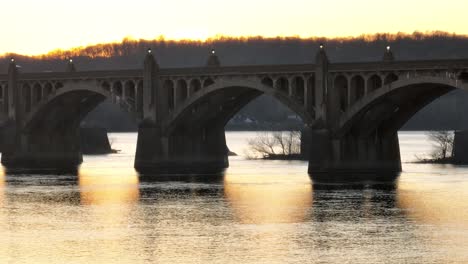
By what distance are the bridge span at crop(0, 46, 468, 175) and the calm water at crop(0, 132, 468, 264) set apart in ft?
21.2

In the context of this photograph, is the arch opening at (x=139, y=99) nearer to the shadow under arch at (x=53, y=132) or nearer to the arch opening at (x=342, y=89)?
the shadow under arch at (x=53, y=132)

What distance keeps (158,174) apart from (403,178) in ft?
72.5

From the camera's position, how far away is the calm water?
48.4 meters

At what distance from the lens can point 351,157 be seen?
102m

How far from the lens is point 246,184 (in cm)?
9138

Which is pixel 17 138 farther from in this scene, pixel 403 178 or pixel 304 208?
pixel 304 208

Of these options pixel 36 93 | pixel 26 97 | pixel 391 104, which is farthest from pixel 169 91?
pixel 391 104

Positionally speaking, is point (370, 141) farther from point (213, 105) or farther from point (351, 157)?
point (213, 105)

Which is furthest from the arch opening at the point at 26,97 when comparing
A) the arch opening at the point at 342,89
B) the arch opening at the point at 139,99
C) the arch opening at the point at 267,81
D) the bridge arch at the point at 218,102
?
the arch opening at the point at 342,89

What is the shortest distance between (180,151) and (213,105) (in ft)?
18.1

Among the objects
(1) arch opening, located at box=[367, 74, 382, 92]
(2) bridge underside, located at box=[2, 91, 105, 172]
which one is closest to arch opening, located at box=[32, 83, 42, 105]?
(2) bridge underside, located at box=[2, 91, 105, 172]

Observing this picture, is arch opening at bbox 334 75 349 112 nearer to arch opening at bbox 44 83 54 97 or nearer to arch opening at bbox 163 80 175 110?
arch opening at bbox 163 80 175 110

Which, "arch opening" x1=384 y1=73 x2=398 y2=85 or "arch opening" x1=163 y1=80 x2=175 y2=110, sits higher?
"arch opening" x1=384 y1=73 x2=398 y2=85

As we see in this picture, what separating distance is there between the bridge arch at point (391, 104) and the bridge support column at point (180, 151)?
16.6 meters
